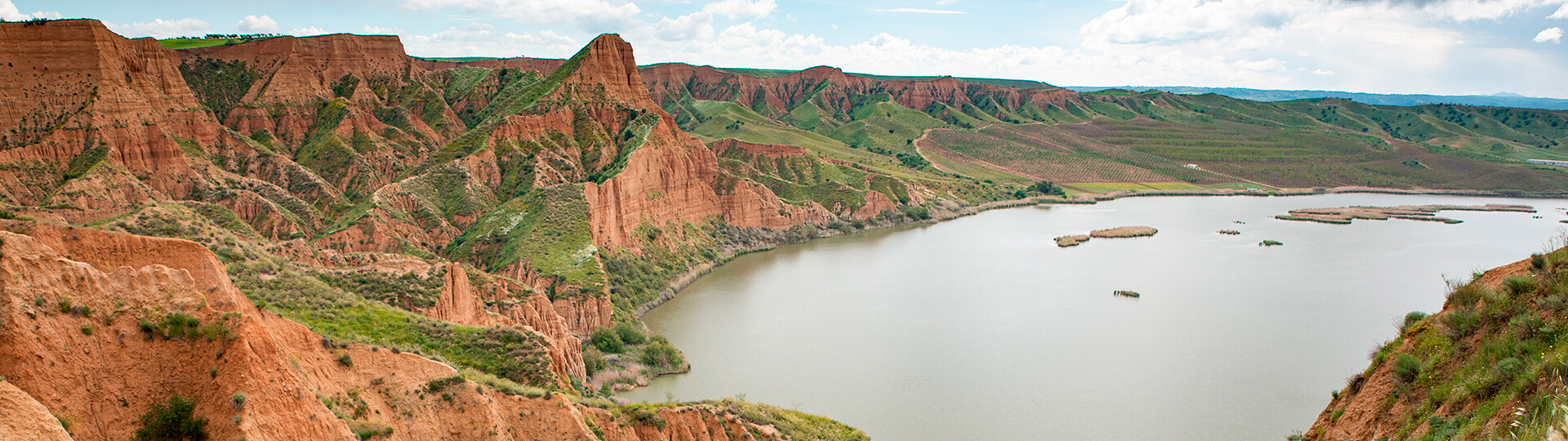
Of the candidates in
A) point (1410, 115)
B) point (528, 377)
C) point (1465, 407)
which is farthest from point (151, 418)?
point (1410, 115)

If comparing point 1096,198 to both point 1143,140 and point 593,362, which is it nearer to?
point 1143,140

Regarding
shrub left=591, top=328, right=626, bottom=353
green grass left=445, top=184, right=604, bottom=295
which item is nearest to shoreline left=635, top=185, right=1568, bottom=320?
green grass left=445, top=184, right=604, bottom=295

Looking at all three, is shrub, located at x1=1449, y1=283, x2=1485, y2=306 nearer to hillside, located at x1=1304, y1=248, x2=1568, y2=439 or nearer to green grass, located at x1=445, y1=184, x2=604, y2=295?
hillside, located at x1=1304, y1=248, x2=1568, y2=439

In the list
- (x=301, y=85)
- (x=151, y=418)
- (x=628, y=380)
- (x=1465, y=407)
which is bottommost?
(x=628, y=380)

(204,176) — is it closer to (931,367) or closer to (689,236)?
(689,236)

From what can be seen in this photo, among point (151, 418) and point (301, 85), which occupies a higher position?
point (301, 85)

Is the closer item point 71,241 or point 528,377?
point 71,241
